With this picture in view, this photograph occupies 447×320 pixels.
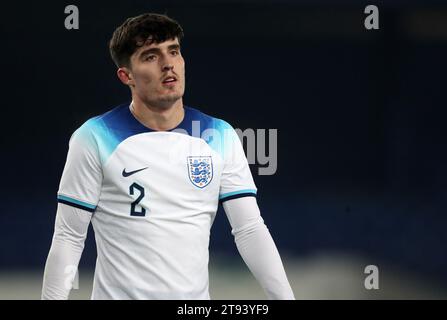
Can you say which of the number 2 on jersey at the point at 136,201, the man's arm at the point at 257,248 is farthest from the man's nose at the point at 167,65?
the man's arm at the point at 257,248

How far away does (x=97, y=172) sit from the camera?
326 cm

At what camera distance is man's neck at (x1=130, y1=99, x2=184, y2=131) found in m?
3.37

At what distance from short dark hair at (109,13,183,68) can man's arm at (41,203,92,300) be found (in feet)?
2.44

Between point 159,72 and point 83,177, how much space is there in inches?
22.7

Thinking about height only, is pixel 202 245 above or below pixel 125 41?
below

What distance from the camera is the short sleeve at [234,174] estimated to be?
11.1 ft

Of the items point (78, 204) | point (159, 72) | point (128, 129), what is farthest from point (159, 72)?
point (78, 204)

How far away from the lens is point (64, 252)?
10.5 ft

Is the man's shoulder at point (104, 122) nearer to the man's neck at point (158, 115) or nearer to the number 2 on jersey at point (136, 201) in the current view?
the man's neck at point (158, 115)

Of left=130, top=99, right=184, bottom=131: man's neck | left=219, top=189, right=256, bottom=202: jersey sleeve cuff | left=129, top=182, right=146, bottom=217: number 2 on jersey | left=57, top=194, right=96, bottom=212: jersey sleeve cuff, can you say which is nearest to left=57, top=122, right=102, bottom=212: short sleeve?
left=57, top=194, right=96, bottom=212: jersey sleeve cuff

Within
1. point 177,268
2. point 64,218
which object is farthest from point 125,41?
point 177,268
